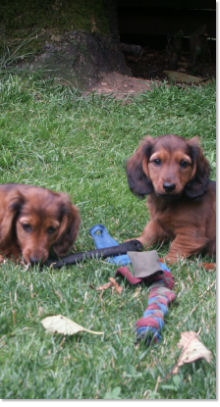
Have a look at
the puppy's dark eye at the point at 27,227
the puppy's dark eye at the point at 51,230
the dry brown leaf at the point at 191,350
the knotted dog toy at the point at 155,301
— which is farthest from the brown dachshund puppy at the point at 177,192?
the dry brown leaf at the point at 191,350

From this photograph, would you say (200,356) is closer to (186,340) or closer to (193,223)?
(186,340)

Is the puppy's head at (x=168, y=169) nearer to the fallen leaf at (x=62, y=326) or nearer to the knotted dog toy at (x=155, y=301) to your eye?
the knotted dog toy at (x=155, y=301)

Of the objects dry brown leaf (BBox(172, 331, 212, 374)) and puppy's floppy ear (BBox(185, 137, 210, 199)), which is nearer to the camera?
dry brown leaf (BBox(172, 331, 212, 374))

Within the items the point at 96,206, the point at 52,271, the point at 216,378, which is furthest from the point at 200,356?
the point at 96,206

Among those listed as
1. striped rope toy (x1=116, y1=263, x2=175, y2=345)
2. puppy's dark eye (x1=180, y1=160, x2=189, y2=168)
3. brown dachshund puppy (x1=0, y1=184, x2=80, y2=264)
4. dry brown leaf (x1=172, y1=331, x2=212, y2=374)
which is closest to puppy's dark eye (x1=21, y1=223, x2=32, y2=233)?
brown dachshund puppy (x1=0, y1=184, x2=80, y2=264)

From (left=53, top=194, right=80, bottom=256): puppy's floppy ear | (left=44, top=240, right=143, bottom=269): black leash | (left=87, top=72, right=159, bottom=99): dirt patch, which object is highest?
(left=87, top=72, right=159, bottom=99): dirt patch

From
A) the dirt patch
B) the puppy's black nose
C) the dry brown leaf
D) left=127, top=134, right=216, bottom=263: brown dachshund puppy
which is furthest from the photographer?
the dirt patch

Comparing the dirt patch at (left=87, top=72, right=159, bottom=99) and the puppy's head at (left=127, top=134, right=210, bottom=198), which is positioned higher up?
the dirt patch at (left=87, top=72, right=159, bottom=99)

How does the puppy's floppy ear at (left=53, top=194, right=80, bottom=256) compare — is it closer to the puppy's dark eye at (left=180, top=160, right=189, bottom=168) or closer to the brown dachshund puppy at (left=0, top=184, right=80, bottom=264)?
the brown dachshund puppy at (left=0, top=184, right=80, bottom=264)
